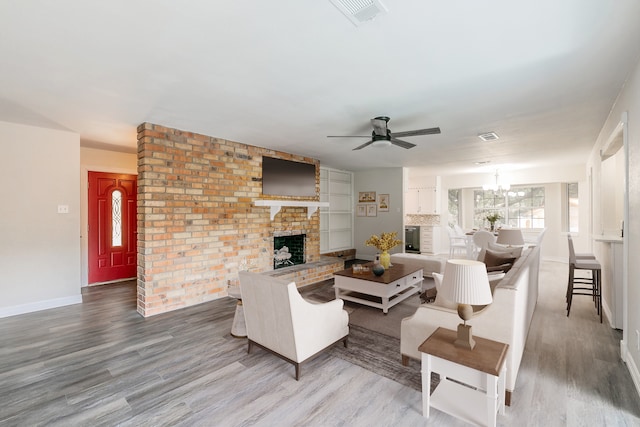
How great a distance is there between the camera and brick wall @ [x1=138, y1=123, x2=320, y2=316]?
381 cm

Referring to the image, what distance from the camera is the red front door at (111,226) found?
5.34 m

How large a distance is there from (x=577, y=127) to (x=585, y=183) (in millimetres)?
4276

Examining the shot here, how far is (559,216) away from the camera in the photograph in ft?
25.4

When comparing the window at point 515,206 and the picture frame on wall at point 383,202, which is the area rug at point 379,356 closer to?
the picture frame on wall at point 383,202

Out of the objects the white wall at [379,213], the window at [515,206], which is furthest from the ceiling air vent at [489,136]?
the window at [515,206]

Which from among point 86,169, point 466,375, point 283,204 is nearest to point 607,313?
point 466,375

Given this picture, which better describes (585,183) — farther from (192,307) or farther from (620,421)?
(192,307)

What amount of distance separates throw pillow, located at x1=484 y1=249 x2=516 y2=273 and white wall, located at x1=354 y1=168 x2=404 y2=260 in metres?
3.60

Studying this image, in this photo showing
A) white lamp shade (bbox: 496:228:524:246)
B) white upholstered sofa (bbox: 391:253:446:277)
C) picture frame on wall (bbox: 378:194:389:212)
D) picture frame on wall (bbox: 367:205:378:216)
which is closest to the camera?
white upholstered sofa (bbox: 391:253:446:277)

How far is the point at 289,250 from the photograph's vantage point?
6.10 meters

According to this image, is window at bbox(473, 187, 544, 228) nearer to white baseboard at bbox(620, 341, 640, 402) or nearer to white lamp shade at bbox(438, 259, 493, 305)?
white baseboard at bbox(620, 341, 640, 402)

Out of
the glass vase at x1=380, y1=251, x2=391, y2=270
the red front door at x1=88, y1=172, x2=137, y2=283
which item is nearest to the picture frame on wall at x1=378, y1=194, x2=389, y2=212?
the glass vase at x1=380, y1=251, x2=391, y2=270

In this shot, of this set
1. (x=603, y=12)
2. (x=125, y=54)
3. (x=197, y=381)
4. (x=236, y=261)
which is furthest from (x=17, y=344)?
(x=603, y=12)

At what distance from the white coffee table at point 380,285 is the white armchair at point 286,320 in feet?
3.87
